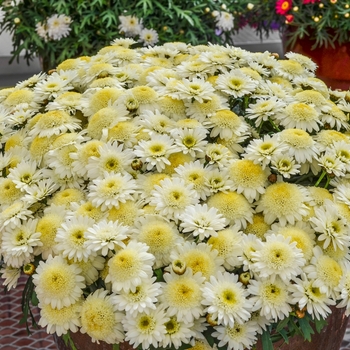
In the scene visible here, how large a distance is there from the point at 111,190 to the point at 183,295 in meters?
0.13

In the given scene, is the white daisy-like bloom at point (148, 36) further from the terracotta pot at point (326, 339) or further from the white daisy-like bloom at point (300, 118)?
the terracotta pot at point (326, 339)

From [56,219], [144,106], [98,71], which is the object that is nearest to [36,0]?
[98,71]

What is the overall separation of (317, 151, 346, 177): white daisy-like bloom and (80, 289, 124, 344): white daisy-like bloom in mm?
257

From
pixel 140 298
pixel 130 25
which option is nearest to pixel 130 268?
pixel 140 298

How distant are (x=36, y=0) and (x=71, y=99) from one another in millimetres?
1193

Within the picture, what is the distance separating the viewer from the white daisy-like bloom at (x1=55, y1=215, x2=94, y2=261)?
50 centimetres

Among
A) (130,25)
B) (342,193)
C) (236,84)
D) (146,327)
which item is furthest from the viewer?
(130,25)

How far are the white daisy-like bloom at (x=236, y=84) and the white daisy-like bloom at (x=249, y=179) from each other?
0.42 feet

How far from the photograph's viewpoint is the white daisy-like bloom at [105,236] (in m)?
0.49

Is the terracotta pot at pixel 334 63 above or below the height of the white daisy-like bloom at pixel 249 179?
below

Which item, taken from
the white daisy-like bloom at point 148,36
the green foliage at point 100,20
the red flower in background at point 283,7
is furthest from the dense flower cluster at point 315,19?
the white daisy-like bloom at point 148,36

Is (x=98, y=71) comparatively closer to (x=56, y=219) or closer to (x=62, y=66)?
(x=62, y=66)

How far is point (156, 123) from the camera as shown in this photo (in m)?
0.61

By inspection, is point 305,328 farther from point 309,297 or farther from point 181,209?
point 181,209
